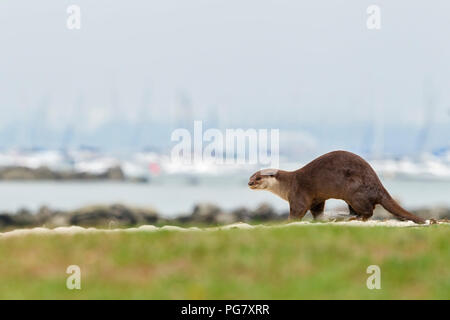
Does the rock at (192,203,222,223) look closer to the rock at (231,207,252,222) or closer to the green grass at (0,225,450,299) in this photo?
the rock at (231,207,252,222)

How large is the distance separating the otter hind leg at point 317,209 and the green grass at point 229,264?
14.7 feet

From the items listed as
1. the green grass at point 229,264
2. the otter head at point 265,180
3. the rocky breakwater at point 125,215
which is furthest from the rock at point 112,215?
the green grass at point 229,264

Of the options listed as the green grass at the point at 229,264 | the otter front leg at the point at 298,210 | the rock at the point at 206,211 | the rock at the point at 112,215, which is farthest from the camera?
the rock at the point at 206,211

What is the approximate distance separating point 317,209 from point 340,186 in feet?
3.32

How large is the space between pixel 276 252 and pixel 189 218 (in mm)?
12476

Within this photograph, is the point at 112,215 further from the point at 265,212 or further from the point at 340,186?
the point at 340,186

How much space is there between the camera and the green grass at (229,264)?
281 inches

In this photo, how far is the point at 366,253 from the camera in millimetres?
8281

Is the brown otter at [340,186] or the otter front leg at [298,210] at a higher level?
the brown otter at [340,186]

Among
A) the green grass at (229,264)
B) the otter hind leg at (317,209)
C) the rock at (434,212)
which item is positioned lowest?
the rock at (434,212)

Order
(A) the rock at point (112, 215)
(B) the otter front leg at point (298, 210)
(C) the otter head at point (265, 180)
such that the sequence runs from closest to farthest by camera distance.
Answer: (B) the otter front leg at point (298, 210), (C) the otter head at point (265, 180), (A) the rock at point (112, 215)

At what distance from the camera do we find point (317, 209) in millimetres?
14016

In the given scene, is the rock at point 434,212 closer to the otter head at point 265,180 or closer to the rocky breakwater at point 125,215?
the rocky breakwater at point 125,215
